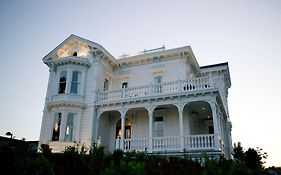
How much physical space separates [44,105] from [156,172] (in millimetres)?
15220

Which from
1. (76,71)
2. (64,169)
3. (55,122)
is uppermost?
(76,71)

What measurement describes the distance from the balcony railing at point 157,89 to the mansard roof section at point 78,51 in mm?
3474

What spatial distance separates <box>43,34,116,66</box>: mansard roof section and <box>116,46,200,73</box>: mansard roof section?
1172 millimetres

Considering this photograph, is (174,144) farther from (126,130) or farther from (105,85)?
(105,85)

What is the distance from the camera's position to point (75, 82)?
19.6m

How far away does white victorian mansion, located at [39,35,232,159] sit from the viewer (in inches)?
656

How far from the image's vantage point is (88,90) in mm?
19688

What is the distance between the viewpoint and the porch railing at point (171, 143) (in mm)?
14858

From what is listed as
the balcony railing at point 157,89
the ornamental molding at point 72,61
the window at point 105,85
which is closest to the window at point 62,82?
the ornamental molding at point 72,61

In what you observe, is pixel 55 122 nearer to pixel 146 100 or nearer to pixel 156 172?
pixel 146 100

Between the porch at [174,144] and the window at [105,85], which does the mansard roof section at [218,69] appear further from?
the window at [105,85]

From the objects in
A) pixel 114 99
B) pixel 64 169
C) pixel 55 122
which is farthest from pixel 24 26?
pixel 64 169

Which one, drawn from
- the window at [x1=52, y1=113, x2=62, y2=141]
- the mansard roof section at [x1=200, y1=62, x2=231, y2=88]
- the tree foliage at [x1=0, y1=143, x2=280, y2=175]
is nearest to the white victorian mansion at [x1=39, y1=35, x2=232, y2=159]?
the window at [x1=52, y1=113, x2=62, y2=141]

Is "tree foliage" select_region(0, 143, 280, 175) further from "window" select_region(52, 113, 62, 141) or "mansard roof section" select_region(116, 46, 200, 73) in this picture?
"mansard roof section" select_region(116, 46, 200, 73)
